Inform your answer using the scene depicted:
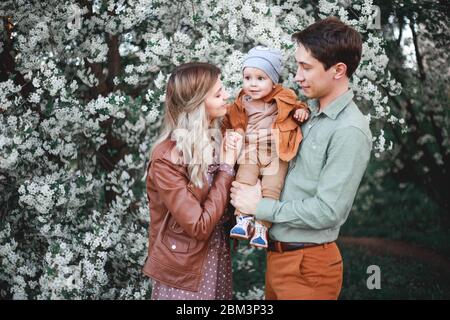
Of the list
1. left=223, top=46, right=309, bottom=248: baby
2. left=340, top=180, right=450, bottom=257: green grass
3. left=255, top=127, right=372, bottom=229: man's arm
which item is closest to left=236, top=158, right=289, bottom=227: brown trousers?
left=223, top=46, right=309, bottom=248: baby

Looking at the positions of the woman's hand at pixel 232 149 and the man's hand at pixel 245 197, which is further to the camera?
the woman's hand at pixel 232 149

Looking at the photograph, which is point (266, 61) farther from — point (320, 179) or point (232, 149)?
point (320, 179)

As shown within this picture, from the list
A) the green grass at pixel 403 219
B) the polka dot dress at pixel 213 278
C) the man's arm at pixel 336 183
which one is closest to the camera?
the man's arm at pixel 336 183

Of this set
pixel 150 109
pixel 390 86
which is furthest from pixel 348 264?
pixel 150 109

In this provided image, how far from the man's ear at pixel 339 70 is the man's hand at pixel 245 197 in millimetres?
693

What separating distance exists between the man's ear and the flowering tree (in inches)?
40.7

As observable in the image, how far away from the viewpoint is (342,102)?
9.09 ft

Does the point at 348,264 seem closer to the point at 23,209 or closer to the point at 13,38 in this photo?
the point at 23,209

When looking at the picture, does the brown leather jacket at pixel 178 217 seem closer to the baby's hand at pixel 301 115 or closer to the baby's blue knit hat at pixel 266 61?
the baby's hand at pixel 301 115

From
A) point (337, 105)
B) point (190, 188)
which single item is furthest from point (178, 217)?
point (337, 105)

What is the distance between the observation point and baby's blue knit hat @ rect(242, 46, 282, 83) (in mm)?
3094

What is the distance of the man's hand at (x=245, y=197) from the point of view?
112 inches

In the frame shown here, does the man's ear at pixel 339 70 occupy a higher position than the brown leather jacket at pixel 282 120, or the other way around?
the man's ear at pixel 339 70

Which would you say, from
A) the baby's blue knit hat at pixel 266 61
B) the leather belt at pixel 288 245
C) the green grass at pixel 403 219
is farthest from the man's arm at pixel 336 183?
the green grass at pixel 403 219
